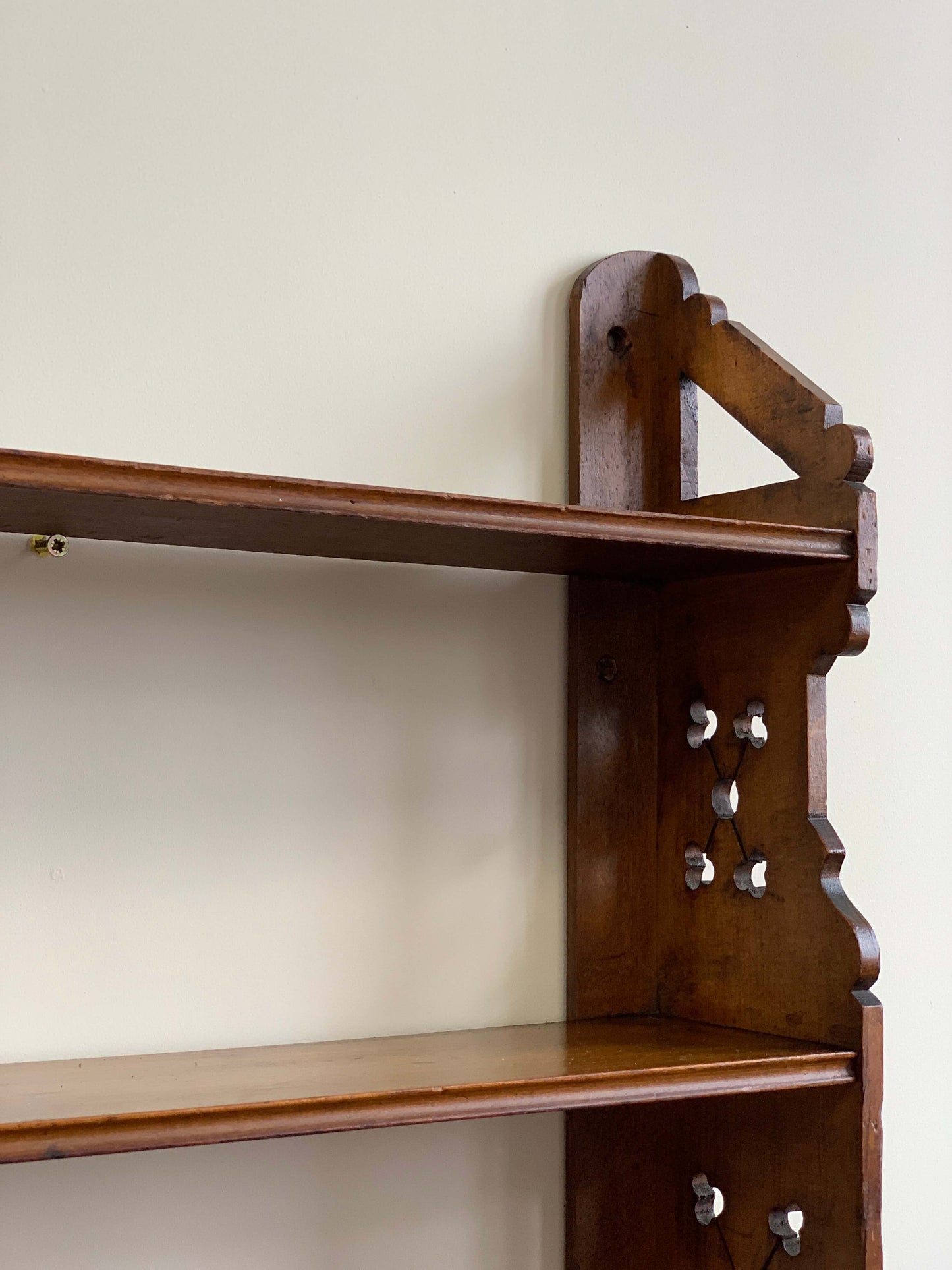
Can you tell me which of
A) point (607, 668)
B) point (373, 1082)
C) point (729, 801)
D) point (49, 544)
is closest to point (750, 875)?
point (729, 801)

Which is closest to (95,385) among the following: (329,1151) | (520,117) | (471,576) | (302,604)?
(302,604)

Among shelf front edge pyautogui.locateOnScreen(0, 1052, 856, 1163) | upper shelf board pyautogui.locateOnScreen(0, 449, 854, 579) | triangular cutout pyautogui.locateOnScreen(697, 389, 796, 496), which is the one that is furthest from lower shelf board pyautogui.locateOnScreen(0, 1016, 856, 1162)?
triangular cutout pyautogui.locateOnScreen(697, 389, 796, 496)

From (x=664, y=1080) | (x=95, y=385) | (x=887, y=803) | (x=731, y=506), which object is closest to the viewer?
(x=664, y=1080)

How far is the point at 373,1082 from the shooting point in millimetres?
929

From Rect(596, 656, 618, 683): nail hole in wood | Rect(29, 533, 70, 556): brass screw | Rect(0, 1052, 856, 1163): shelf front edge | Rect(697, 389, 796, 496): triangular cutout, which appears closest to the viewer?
Rect(0, 1052, 856, 1163): shelf front edge

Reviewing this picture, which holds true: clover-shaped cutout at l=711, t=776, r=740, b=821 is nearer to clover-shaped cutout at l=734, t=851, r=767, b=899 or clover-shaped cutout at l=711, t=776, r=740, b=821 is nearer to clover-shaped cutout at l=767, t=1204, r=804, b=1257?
clover-shaped cutout at l=734, t=851, r=767, b=899

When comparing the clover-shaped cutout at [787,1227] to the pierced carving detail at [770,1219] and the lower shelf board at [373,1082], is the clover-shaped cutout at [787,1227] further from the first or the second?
the lower shelf board at [373,1082]

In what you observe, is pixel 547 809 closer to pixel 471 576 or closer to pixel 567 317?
pixel 471 576

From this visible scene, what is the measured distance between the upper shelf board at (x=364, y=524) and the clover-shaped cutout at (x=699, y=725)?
121 mm

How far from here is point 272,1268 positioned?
1.11 meters

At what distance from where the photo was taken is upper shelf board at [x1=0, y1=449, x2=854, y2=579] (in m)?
0.84

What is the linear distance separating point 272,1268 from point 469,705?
47 centimetres

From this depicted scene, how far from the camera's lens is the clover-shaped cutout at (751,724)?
3.76 ft

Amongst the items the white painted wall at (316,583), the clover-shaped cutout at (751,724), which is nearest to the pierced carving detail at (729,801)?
the clover-shaped cutout at (751,724)
